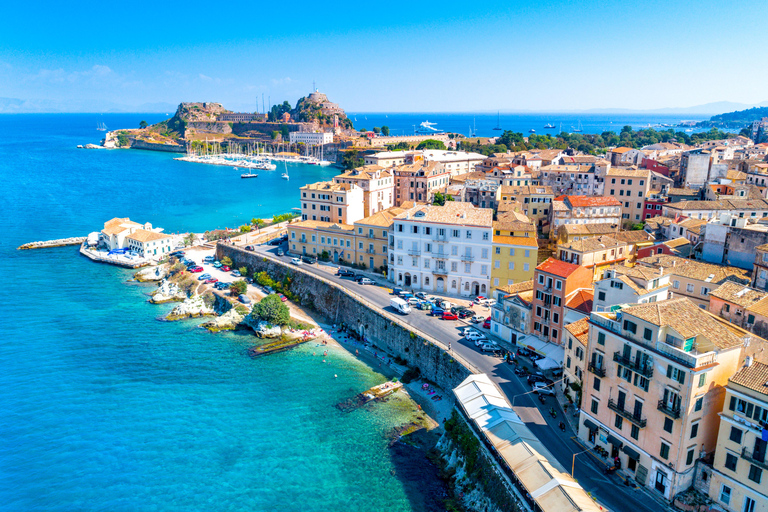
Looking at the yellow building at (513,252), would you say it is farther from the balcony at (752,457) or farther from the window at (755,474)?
the window at (755,474)

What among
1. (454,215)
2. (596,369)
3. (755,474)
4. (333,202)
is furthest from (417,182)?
(755,474)

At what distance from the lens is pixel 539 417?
31.1 m

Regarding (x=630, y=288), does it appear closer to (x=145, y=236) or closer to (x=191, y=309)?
(x=191, y=309)

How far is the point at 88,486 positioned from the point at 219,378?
512 inches

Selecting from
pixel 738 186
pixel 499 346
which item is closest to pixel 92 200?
pixel 499 346

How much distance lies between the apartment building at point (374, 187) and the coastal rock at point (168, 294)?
89.9 feet

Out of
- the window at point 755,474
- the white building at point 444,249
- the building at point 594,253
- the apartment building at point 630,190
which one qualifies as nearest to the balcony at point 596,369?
the window at point 755,474

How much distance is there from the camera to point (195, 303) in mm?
56375

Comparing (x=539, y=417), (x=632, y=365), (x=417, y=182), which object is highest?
(x=417, y=182)

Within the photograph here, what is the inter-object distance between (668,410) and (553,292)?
601 inches

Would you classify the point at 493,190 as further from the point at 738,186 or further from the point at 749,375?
the point at 749,375

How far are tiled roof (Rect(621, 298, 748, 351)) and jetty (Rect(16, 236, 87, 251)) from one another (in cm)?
8643

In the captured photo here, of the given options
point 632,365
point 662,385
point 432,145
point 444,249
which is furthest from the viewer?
point 432,145

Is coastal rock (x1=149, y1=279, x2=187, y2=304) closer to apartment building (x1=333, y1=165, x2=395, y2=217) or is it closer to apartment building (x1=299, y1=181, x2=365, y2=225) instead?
apartment building (x1=299, y1=181, x2=365, y2=225)
